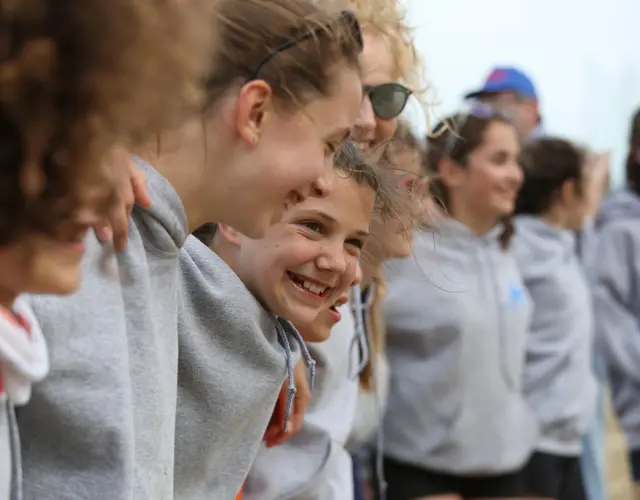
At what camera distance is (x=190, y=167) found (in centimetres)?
97

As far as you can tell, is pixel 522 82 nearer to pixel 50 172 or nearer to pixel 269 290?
pixel 269 290

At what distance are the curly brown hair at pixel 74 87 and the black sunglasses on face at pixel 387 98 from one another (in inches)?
38.3

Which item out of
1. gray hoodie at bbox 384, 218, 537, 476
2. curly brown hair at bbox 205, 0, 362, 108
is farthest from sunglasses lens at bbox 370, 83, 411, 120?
gray hoodie at bbox 384, 218, 537, 476

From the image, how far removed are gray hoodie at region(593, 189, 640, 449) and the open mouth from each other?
1.96 meters

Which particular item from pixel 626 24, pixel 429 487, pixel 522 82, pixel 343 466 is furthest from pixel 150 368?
pixel 626 24

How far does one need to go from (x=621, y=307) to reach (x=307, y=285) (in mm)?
2039

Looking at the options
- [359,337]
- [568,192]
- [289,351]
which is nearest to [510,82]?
[568,192]

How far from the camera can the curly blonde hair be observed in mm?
1459

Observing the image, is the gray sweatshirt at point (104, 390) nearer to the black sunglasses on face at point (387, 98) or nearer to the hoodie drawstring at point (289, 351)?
the hoodie drawstring at point (289, 351)

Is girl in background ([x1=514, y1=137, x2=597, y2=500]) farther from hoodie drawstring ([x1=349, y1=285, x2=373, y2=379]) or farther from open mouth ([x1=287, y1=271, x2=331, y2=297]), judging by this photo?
open mouth ([x1=287, y1=271, x2=331, y2=297])

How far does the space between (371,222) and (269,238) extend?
0.46ft

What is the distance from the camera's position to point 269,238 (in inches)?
50.0

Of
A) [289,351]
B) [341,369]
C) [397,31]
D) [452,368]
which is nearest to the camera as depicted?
[289,351]

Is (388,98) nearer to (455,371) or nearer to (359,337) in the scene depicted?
(359,337)
